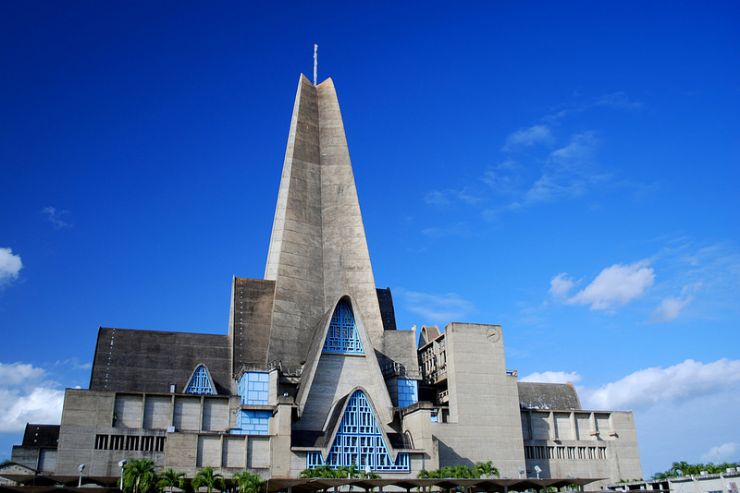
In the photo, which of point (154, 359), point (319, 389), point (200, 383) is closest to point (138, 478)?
point (200, 383)

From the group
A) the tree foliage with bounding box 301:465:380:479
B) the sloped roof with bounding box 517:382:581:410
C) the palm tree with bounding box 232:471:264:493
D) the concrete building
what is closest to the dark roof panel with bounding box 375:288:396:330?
the concrete building

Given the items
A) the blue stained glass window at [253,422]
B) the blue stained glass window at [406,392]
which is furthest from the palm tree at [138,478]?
the blue stained glass window at [406,392]

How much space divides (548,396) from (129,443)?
3960 cm

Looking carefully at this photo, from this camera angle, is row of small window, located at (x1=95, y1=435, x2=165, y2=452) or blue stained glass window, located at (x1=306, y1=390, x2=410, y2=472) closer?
blue stained glass window, located at (x1=306, y1=390, x2=410, y2=472)

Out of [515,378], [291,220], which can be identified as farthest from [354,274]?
[515,378]

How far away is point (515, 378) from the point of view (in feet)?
201

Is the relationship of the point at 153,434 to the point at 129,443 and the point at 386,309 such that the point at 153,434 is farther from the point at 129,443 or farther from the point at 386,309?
the point at 386,309

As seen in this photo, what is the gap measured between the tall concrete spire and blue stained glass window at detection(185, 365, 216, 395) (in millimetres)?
5607

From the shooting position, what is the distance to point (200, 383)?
5850cm

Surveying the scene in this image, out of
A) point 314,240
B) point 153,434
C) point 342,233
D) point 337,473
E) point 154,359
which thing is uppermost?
point 342,233

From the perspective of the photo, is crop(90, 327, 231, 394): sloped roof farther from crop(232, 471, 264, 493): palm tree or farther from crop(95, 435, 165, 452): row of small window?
crop(232, 471, 264, 493): palm tree

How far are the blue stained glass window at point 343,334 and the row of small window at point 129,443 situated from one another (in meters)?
14.2

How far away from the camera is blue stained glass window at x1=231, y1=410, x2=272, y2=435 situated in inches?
2132

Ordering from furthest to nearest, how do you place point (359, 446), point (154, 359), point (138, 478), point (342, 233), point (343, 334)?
point (342, 233) < point (154, 359) < point (343, 334) < point (359, 446) < point (138, 478)
